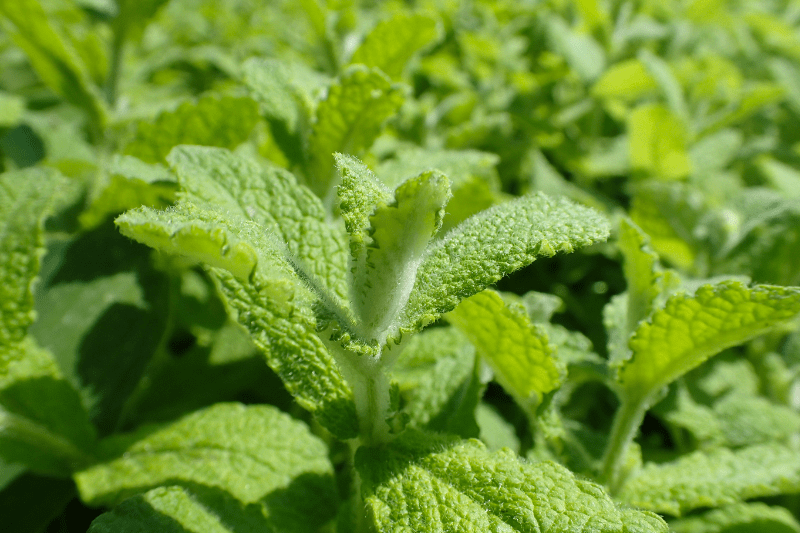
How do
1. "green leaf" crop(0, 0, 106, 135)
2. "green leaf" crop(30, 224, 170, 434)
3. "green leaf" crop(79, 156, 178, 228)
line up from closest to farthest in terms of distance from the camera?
1. "green leaf" crop(79, 156, 178, 228)
2. "green leaf" crop(30, 224, 170, 434)
3. "green leaf" crop(0, 0, 106, 135)

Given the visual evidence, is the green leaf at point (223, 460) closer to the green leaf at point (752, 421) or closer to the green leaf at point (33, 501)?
the green leaf at point (33, 501)

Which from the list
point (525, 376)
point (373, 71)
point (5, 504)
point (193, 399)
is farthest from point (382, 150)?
point (5, 504)

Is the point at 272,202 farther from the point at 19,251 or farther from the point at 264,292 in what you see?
the point at 19,251

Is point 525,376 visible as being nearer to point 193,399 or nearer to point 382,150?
point 193,399

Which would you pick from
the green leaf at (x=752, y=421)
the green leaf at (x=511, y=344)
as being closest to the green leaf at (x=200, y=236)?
the green leaf at (x=511, y=344)

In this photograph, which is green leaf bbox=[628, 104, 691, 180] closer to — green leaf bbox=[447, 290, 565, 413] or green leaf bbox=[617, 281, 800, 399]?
green leaf bbox=[617, 281, 800, 399]

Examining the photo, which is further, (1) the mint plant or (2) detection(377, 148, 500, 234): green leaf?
(2) detection(377, 148, 500, 234): green leaf

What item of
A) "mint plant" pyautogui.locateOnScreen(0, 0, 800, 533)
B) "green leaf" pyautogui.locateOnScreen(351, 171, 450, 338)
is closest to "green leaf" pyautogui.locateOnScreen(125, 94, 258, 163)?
"mint plant" pyautogui.locateOnScreen(0, 0, 800, 533)
